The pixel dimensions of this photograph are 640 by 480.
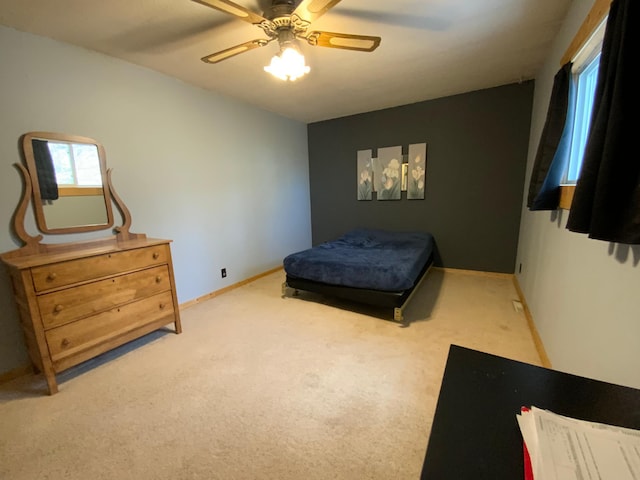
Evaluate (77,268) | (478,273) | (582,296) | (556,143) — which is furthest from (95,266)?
(478,273)

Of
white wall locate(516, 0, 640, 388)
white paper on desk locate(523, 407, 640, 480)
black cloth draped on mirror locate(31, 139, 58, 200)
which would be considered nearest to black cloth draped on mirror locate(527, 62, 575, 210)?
white wall locate(516, 0, 640, 388)

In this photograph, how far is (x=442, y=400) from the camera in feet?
2.20

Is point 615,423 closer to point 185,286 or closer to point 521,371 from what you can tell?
point 521,371

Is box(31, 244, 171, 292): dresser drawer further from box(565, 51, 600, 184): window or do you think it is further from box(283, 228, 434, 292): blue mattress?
box(565, 51, 600, 184): window

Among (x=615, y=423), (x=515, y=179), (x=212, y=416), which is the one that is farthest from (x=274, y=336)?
(x=515, y=179)

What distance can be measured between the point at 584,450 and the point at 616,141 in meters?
0.95

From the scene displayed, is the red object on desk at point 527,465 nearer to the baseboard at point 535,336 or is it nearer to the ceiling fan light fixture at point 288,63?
the baseboard at point 535,336

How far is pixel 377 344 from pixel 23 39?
135 inches

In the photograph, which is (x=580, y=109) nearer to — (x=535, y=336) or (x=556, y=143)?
(x=556, y=143)

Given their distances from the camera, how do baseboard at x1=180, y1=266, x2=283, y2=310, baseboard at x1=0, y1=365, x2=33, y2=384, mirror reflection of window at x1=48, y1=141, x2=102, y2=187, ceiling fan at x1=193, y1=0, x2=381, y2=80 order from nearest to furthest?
ceiling fan at x1=193, y1=0, x2=381, y2=80
baseboard at x1=0, y1=365, x2=33, y2=384
mirror reflection of window at x1=48, y1=141, x2=102, y2=187
baseboard at x1=180, y1=266, x2=283, y2=310

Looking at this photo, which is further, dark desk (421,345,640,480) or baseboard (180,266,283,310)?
baseboard (180,266,283,310)

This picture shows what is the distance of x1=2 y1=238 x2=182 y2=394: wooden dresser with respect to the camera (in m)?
1.72

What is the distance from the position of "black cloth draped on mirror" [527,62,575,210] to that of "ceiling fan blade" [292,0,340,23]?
1.55 m

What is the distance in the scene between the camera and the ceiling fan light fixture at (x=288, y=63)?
1.78 meters
